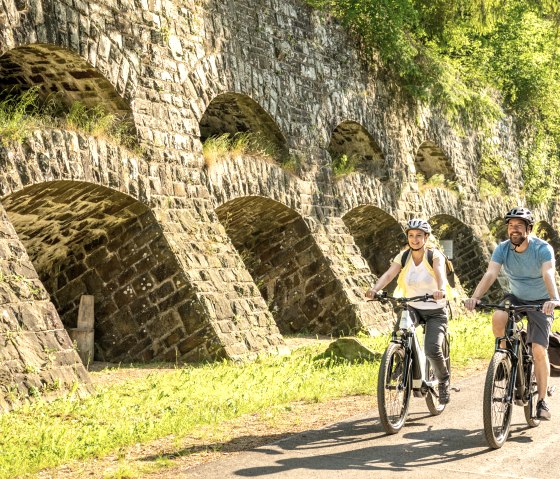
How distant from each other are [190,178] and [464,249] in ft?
39.0

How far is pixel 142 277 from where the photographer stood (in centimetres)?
1177

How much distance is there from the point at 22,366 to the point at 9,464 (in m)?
2.06

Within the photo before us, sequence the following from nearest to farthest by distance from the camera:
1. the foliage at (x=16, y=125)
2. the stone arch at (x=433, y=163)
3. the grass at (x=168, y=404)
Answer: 1. the grass at (x=168, y=404)
2. the foliage at (x=16, y=125)
3. the stone arch at (x=433, y=163)

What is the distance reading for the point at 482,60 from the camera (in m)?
23.3

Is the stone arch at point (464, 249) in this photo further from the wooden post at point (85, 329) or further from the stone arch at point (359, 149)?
the wooden post at point (85, 329)

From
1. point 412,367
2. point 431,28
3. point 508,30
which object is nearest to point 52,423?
point 412,367

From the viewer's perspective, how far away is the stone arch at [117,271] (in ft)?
37.7

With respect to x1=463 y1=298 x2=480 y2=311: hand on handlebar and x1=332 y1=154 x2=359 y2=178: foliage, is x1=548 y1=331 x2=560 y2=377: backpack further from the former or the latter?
x1=332 y1=154 x2=359 y2=178: foliage

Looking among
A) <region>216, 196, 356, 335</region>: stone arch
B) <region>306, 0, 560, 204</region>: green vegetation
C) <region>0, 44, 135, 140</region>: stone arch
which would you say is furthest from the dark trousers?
<region>306, 0, 560, 204</region>: green vegetation

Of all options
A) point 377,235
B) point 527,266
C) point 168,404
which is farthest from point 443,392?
point 377,235

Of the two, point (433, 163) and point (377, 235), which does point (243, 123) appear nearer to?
point (377, 235)

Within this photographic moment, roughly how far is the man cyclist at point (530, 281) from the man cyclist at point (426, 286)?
20.4 inches

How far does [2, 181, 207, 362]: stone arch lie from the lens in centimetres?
1149

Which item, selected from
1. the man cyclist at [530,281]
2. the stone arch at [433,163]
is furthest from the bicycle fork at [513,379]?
the stone arch at [433,163]
